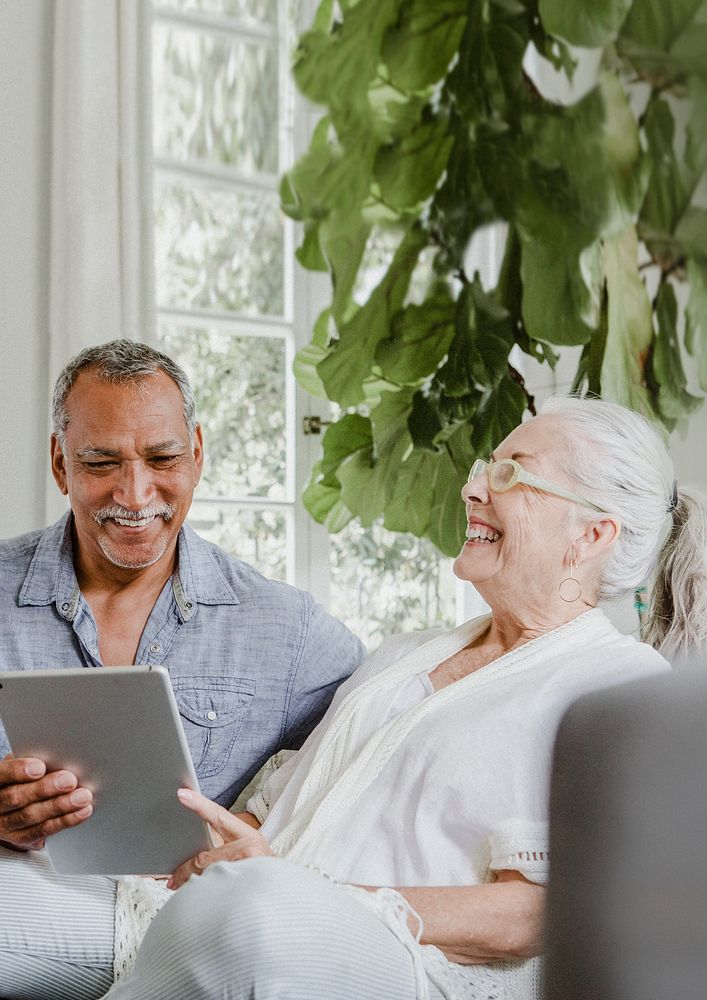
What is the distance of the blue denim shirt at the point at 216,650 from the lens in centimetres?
176

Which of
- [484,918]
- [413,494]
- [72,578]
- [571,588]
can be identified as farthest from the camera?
[413,494]

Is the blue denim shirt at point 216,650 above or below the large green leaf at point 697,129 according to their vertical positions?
below

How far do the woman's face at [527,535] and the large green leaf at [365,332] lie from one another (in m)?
0.83

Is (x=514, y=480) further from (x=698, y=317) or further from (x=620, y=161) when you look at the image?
(x=620, y=161)

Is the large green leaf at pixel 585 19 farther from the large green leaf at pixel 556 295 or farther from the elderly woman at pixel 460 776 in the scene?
the elderly woman at pixel 460 776

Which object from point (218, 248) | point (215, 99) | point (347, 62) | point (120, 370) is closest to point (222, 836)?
point (120, 370)

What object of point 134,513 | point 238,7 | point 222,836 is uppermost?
point 238,7

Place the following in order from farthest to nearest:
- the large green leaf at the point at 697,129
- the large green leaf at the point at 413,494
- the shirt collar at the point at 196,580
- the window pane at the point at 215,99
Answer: the window pane at the point at 215,99 < the large green leaf at the point at 413,494 < the shirt collar at the point at 196,580 < the large green leaf at the point at 697,129

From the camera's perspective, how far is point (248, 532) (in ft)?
8.63

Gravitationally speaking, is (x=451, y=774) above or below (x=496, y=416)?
below

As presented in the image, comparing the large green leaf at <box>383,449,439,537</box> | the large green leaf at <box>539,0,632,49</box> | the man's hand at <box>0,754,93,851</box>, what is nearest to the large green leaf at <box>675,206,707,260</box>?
the large green leaf at <box>539,0,632,49</box>

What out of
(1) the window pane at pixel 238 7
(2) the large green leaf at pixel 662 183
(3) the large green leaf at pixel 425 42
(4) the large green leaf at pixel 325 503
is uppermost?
(1) the window pane at pixel 238 7

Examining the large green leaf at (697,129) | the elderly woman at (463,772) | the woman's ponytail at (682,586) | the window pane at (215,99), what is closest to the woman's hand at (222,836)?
the elderly woman at (463,772)

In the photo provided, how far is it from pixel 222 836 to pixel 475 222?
1495 millimetres
